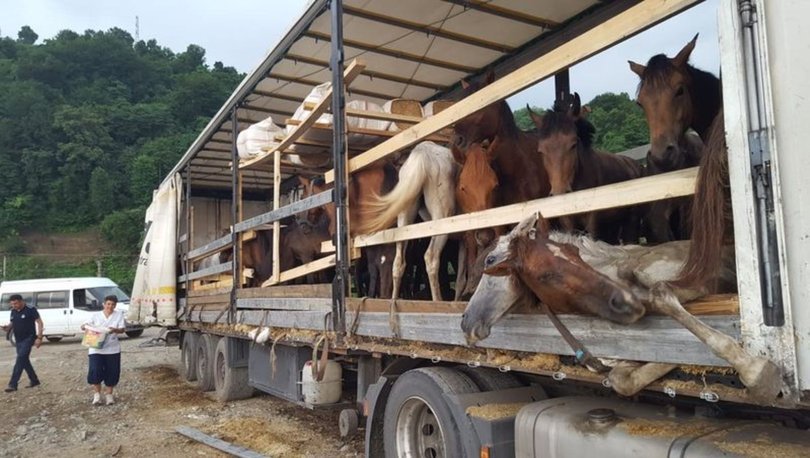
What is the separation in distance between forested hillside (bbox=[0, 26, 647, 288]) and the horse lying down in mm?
33304

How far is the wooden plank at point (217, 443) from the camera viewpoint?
548cm

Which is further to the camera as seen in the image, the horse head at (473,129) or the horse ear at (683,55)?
the horse head at (473,129)

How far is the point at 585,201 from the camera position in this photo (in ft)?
8.74

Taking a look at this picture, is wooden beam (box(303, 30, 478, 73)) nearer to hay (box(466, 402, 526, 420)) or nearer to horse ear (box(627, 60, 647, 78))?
horse ear (box(627, 60, 647, 78))

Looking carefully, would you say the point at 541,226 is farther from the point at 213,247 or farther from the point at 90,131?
the point at 90,131

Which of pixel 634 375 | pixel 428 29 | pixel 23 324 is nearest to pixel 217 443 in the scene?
pixel 428 29

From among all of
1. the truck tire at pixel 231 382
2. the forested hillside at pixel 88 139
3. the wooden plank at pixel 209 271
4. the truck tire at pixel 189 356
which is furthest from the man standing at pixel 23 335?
the forested hillside at pixel 88 139

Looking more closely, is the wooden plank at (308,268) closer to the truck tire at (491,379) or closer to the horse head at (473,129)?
the horse head at (473,129)

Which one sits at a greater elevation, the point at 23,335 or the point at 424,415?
the point at 23,335

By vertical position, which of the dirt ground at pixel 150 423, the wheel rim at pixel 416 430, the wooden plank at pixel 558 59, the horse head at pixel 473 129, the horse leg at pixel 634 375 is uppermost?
the horse head at pixel 473 129

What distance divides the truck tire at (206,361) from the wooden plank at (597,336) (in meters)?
6.19

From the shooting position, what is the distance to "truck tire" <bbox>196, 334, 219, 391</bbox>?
8898 millimetres

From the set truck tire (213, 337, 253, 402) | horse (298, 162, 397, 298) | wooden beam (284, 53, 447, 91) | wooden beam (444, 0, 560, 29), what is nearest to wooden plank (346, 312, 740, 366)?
horse (298, 162, 397, 298)

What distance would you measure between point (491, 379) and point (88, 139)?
49.9 meters
